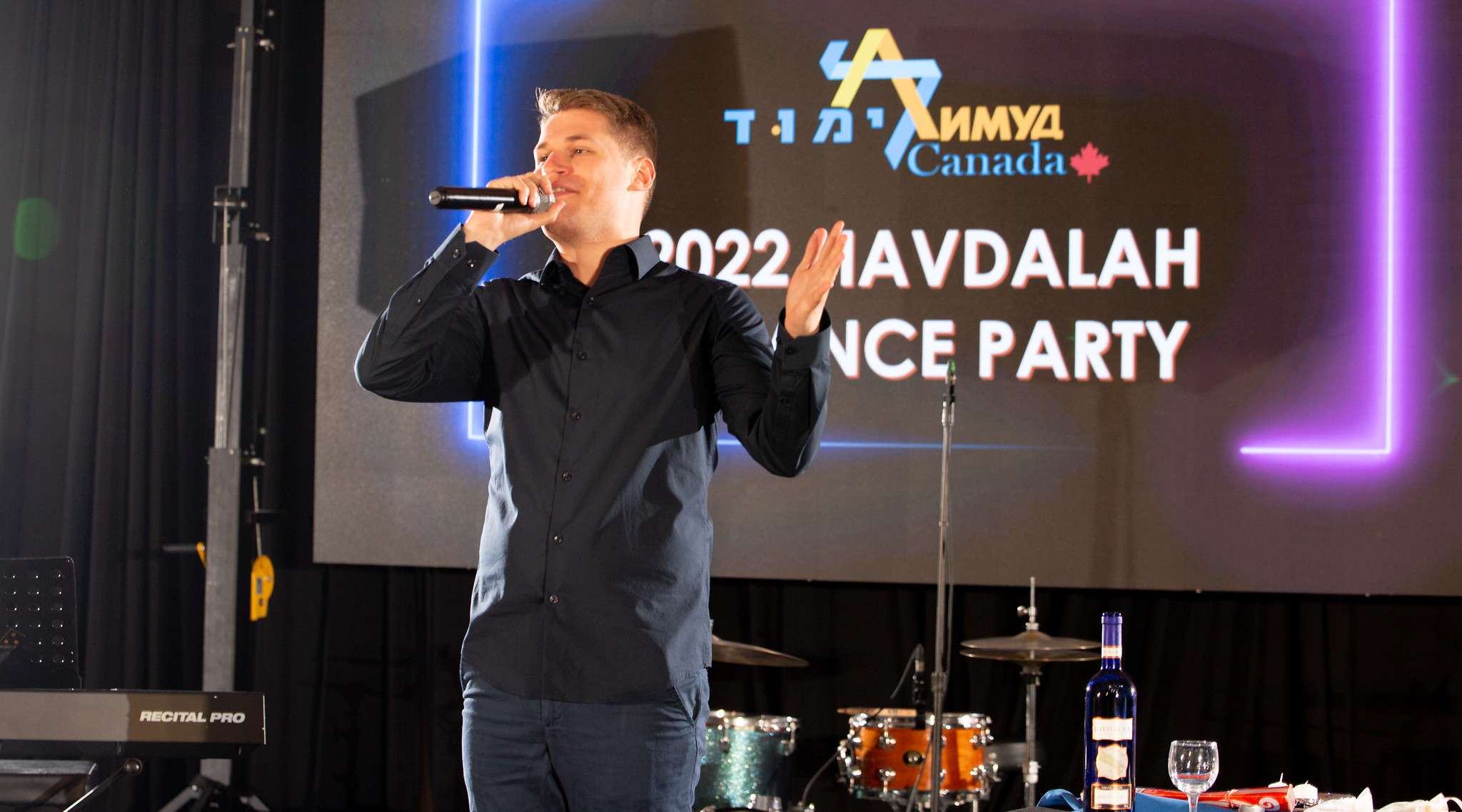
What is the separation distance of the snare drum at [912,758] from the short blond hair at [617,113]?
80.1 inches

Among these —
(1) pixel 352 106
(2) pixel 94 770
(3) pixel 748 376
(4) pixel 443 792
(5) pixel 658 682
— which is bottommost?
(4) pixel 443 792

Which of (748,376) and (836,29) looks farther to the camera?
(836,29)

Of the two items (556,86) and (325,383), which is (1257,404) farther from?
(325,383)

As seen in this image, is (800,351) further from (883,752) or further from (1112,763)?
(883,752)

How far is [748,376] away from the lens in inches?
66.2

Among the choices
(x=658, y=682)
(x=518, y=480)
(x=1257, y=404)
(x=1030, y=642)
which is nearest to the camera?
(x=658, y=682)

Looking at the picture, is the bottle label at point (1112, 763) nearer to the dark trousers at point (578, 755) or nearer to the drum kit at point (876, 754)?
the dark trousers at point (578, 755)

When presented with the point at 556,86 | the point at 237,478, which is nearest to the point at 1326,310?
the point at 556,86

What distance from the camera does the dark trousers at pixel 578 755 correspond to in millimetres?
1498

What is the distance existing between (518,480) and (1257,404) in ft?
8.65

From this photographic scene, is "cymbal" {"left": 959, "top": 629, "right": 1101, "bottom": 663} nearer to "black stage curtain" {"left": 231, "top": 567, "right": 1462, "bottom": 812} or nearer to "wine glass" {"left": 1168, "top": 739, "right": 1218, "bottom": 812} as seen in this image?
"black stage curtain" {"left": 231, "top": 567, "right": 1462, "bottom": 812}

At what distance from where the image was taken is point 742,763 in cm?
343

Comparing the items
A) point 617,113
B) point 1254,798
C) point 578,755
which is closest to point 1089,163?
point 1254,798

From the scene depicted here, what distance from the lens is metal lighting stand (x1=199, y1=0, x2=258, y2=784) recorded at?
3.75m
